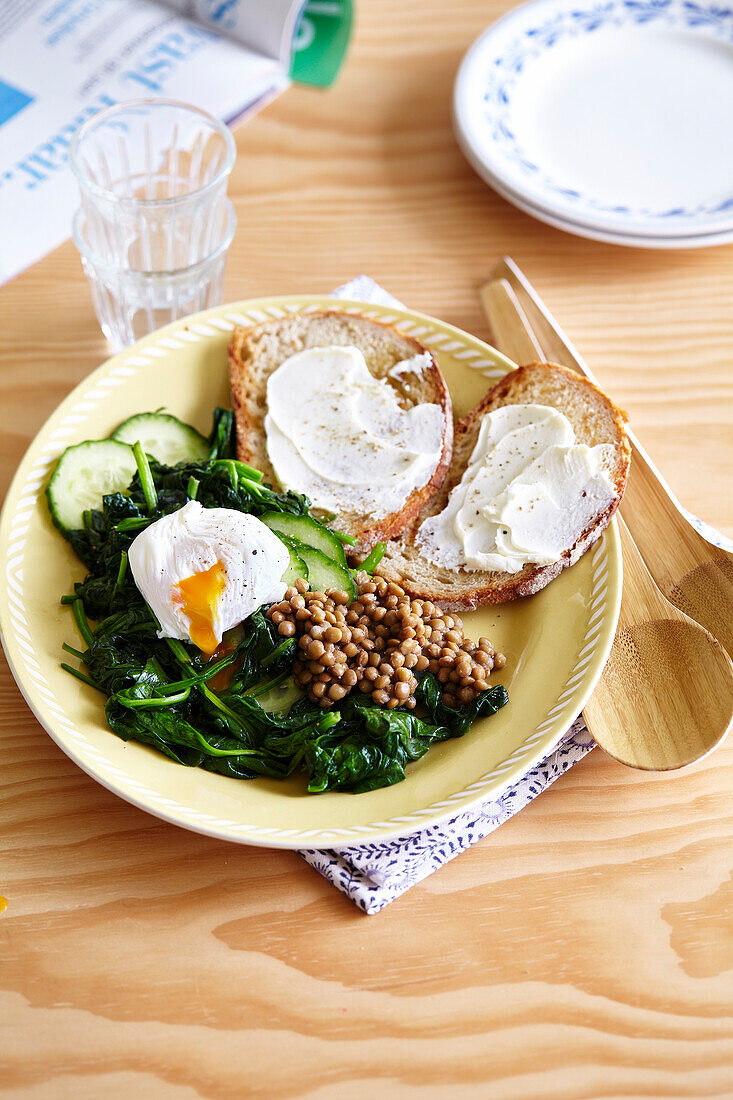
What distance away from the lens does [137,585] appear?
102 inches

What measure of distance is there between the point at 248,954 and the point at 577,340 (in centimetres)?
259

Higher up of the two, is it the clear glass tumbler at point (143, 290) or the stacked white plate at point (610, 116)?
the stacked white plate at point (610, 116)

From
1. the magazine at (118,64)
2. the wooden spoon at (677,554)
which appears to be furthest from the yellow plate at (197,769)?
the magazine at (118,64)

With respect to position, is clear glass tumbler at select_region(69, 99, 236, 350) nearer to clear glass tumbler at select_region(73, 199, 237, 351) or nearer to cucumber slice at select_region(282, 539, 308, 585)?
clear glass tumbler at select_region(73, 199, 237, 351)

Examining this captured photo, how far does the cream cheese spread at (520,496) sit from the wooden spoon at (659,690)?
292 millimetres

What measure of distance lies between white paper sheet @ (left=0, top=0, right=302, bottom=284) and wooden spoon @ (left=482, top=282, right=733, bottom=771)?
2.84 m

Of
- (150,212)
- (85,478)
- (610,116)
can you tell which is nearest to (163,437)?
(85,478)

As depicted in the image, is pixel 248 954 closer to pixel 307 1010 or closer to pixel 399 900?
pixel 307 1010

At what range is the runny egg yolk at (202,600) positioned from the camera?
251 centimetres

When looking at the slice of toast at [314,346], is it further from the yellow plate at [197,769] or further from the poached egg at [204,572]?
the poached egg at [204,572]

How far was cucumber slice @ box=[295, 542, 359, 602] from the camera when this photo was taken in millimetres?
2725

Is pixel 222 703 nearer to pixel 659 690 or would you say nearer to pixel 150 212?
pixel 659 690

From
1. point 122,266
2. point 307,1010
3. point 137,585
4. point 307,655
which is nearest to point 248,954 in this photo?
point 307,1010

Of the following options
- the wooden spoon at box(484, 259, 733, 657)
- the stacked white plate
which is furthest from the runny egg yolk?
the stacked white plate
